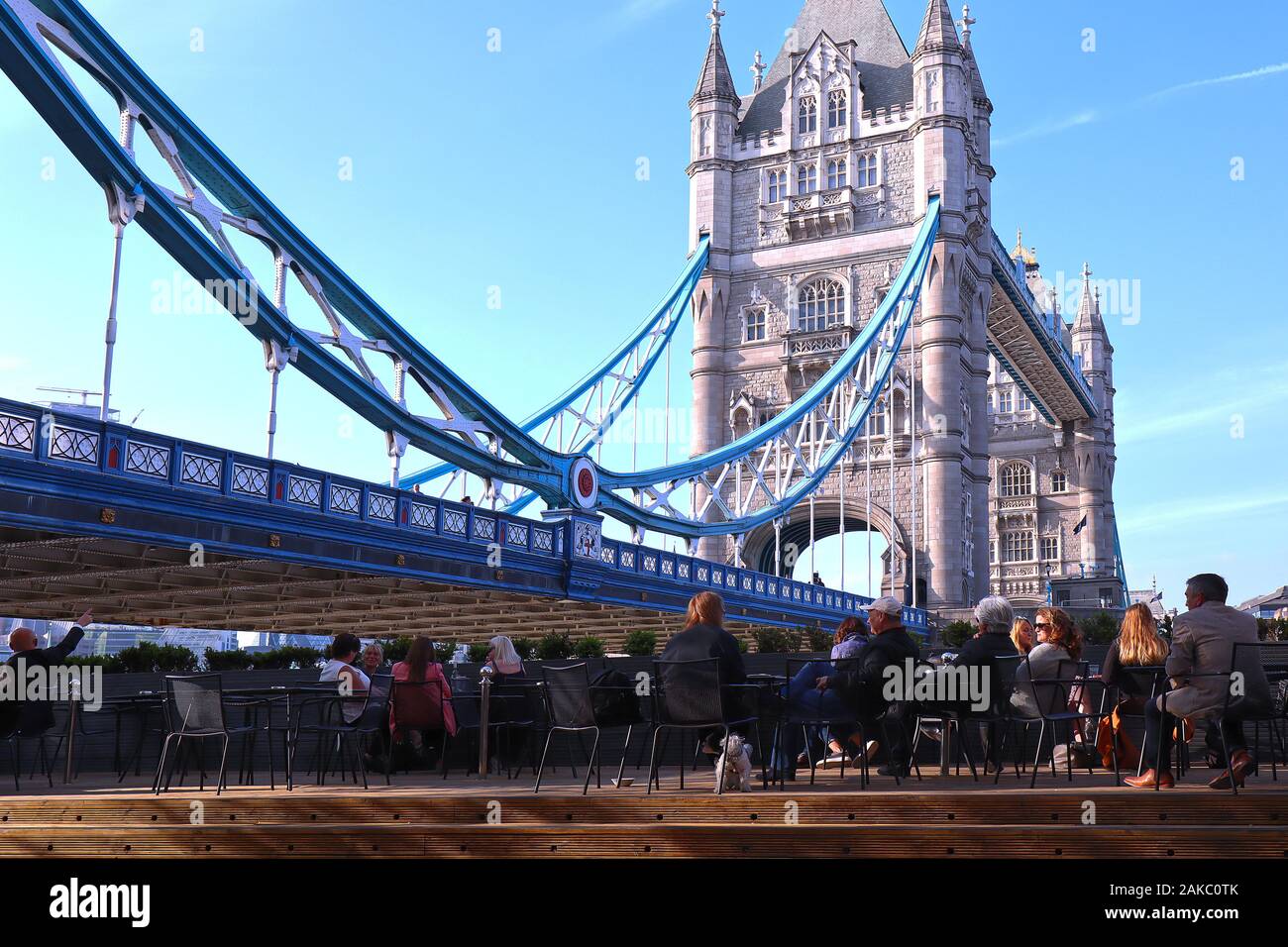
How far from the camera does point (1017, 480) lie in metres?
62.0

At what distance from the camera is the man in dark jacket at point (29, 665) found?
Answer: 9.19m

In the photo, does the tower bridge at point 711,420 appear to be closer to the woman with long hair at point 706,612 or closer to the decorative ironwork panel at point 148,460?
the decorative ironwork panel at point 148,460

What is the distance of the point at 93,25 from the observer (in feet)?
58.9

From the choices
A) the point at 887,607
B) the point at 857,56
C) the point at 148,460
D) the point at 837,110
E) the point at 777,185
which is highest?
the point at 857,56

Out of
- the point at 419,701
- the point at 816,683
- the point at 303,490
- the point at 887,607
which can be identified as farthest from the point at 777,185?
the point at 816,683

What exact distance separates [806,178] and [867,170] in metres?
2.06

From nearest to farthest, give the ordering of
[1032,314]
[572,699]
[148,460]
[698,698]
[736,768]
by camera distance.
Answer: [698,698] < [736,768] < [572,699] < [148,460] < [1032,314]

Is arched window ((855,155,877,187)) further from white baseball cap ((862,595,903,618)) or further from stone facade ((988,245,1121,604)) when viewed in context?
white baseball cap ((862,595,903,618))

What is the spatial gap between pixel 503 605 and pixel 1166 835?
2167 centimetres

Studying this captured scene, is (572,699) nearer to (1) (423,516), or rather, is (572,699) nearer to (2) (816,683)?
(2) (816,683)

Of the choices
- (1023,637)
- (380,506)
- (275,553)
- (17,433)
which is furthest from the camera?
(380,506)

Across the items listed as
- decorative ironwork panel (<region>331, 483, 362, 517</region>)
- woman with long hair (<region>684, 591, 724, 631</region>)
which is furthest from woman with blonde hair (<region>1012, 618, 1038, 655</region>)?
decorative ironwork panel (<region>331, 483, 362, 517</region>)
